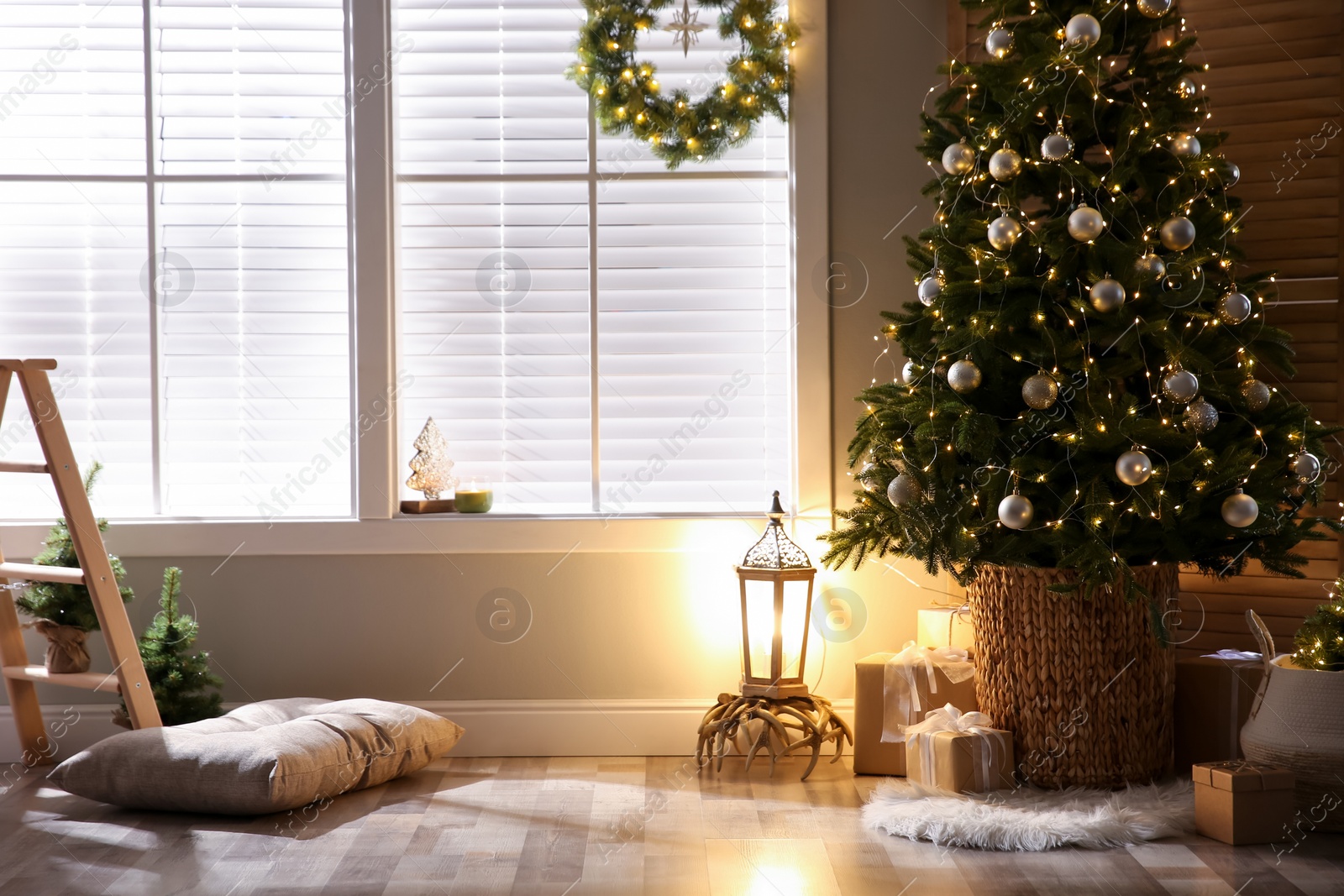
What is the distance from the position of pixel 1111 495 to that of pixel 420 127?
224 centimetres

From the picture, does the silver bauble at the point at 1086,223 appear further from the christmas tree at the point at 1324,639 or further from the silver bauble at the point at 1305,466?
the christmas tree at the point at 1324,639

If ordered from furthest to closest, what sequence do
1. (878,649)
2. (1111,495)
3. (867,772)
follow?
(878,649)
(867,772)
(1111,495)

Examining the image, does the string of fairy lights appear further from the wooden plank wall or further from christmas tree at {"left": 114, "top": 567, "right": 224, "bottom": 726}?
christmas tree at {"left": 114, "top": 567, "right": 224, "bottom": 726}

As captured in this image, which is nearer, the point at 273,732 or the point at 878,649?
the point at 273,732

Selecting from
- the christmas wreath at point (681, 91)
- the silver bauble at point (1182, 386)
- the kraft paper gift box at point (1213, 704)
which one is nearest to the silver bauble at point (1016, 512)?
the silver bauble at point (1182, 386)

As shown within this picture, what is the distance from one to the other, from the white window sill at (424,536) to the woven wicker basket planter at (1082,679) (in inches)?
29.9

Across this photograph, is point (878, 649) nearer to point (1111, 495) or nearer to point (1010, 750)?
point (1010, 750)

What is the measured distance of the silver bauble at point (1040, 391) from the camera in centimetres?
244

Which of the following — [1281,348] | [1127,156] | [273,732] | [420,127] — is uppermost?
[420,127]

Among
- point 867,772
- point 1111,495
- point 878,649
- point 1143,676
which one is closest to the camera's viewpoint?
point 1111,495

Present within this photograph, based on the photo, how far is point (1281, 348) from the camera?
2.65 meters

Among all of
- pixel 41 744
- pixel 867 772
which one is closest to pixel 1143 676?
pixel 867 772

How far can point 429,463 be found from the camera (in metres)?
3.23

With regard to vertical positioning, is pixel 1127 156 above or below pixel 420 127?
below
